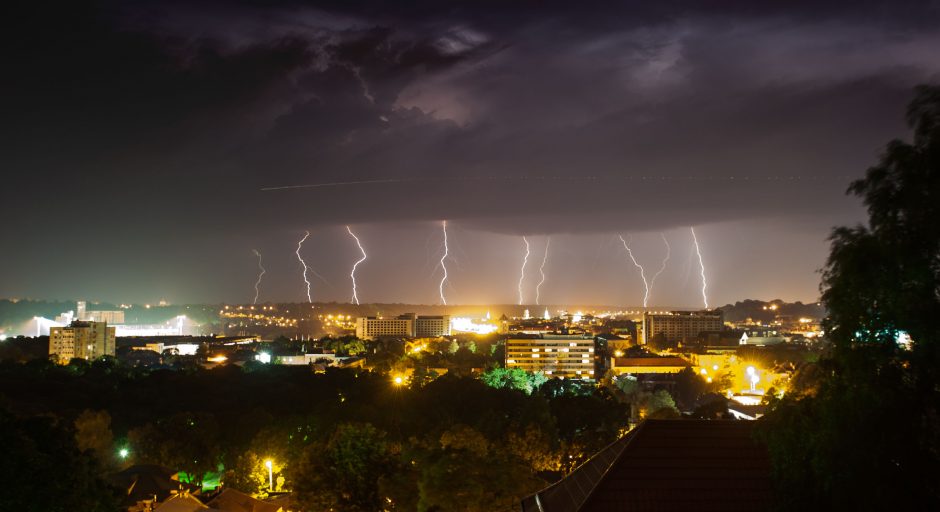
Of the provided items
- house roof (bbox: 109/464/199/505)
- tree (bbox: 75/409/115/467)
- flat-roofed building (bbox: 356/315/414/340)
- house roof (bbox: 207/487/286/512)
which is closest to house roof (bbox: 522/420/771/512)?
house roof (bbox: 207/487/286/512)

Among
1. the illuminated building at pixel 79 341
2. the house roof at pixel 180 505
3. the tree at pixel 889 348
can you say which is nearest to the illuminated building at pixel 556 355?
the illuminated building at pixel 79 341

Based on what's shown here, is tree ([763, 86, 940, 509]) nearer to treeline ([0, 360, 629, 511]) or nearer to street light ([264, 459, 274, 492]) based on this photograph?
treeline ([0, 360, 629, 511])

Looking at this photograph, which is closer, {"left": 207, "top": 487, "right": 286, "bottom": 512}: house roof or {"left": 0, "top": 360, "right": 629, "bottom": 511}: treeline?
{"left": 0, "top": 360, "right": 629, "bottom": 511}: treeline

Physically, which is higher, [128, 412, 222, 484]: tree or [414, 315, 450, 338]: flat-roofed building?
[414, 315, 450, 338]: flat-roofed building

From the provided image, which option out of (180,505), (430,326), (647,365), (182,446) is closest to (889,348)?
(180,505)

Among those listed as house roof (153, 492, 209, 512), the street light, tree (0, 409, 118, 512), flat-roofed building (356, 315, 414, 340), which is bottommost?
the street light

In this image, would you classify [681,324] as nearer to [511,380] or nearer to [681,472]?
[511,380]
